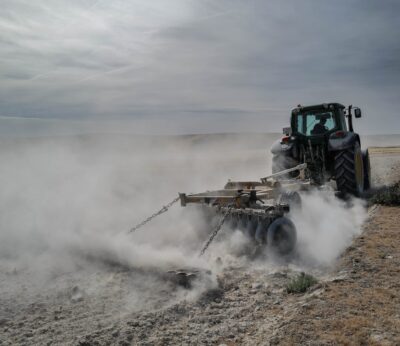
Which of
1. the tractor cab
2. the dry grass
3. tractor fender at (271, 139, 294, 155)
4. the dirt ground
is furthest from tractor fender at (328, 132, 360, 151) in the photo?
the dry grass

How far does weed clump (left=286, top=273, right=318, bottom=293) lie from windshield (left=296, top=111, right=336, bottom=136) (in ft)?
19.7

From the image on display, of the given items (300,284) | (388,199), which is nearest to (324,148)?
(388,199)

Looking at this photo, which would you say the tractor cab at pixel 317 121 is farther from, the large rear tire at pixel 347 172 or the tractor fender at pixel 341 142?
the large rear tire at pixel 347 172

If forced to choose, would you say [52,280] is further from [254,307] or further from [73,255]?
[254,307]

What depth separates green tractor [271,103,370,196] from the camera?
29.7ft

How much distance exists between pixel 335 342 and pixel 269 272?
193 centimetres

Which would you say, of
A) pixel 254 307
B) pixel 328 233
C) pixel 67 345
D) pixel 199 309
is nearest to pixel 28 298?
pixel 67 345

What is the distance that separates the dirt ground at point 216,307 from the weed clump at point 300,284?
0.07 metres

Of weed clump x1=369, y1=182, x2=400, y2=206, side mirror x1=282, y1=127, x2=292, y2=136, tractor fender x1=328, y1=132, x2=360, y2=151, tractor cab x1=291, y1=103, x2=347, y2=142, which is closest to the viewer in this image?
weed clump x1=369, y1=182, x2=400, y2=206

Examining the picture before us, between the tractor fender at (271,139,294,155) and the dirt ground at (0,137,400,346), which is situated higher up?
the tractor fender at (271,139,294,155)

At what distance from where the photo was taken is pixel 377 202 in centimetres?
896

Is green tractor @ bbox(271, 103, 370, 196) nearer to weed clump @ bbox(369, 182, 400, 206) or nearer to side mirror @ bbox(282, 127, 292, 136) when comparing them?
side mirror @ bbox(282, 127, 292, 136)

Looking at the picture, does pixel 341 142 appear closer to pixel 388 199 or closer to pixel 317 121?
pixel 317 121

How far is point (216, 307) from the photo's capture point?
13.7 feet
